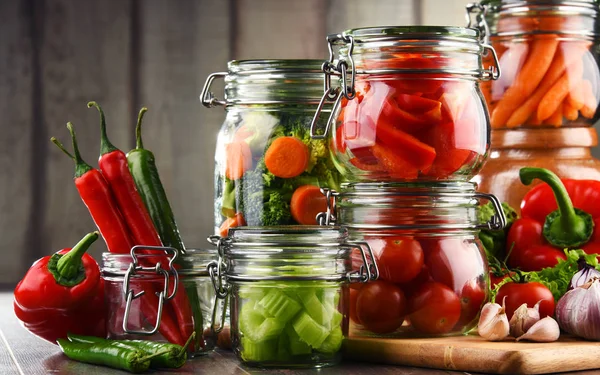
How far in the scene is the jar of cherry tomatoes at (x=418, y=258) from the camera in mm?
1134

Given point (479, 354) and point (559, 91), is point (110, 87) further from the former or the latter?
point (479, 354)

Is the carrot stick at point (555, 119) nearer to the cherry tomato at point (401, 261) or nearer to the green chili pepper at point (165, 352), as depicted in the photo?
the cherry tomato at point (401, 261)

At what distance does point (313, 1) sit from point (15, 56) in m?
0.73

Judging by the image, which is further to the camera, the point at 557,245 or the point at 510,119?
the point at 510,119

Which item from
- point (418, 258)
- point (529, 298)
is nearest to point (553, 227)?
point (529, 298)

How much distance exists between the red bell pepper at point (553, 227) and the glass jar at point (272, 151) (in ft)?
0.99

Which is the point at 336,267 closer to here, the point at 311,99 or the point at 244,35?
the point at 311,99

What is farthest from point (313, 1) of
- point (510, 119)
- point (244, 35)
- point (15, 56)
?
point (510, 119)

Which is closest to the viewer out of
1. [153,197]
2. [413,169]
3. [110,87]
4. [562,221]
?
[413,169]

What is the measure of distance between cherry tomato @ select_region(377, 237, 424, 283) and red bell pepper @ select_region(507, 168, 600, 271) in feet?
0.92

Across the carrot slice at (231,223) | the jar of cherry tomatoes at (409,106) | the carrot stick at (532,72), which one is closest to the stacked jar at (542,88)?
the carrot stick at (532,72)

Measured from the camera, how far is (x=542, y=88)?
1.57 metres

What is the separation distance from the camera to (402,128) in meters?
1.13

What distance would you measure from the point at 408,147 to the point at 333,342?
0.24 m
